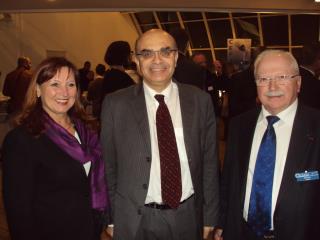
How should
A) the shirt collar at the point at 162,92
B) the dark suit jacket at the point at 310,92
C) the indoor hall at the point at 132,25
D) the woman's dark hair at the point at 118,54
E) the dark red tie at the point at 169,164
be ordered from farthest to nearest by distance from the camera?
the indoor hall at the point at 132,25 < the woman's dark hair at the point at 118,54 < the dark suit jacket at the point at 310,92 < the shirt collar at the point at 162,92 < the dark red tie at the point at 169,164

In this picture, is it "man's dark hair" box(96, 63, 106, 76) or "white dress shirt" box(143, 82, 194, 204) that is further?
"man's dark hair" box(96, 63, 106, 76)

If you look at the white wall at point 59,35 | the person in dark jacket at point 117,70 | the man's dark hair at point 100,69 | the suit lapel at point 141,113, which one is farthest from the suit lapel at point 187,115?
the white wall at point 59,35

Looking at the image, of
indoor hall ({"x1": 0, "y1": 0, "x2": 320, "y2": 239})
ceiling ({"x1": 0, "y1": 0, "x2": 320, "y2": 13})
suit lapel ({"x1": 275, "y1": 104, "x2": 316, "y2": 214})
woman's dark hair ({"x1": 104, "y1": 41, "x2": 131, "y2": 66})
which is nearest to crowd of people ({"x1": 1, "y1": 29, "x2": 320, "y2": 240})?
suit lapel ({"x1": 275, "y1": 104, "x2": 316, "y2": 214})

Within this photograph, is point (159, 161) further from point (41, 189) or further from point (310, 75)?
point (310, 75)

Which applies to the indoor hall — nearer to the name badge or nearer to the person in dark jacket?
the person in dark jacket

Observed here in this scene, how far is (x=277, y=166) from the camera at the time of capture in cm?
202

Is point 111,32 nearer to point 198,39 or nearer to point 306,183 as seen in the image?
point 198,39

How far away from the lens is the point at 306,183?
6.34 feet

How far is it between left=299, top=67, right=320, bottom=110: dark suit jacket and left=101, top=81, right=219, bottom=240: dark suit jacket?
5.41 ft

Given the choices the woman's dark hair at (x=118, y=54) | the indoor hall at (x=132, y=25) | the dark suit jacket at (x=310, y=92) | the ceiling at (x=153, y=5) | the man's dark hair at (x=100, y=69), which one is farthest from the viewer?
the indoor hall at (x=132, y=25)

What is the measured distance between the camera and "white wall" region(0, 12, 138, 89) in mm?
12711

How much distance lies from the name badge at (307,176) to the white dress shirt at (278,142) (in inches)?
3.6

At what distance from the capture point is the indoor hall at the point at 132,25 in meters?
7.22

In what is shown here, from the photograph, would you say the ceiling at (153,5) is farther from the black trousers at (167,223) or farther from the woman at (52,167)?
the black trousers at (167,223)
